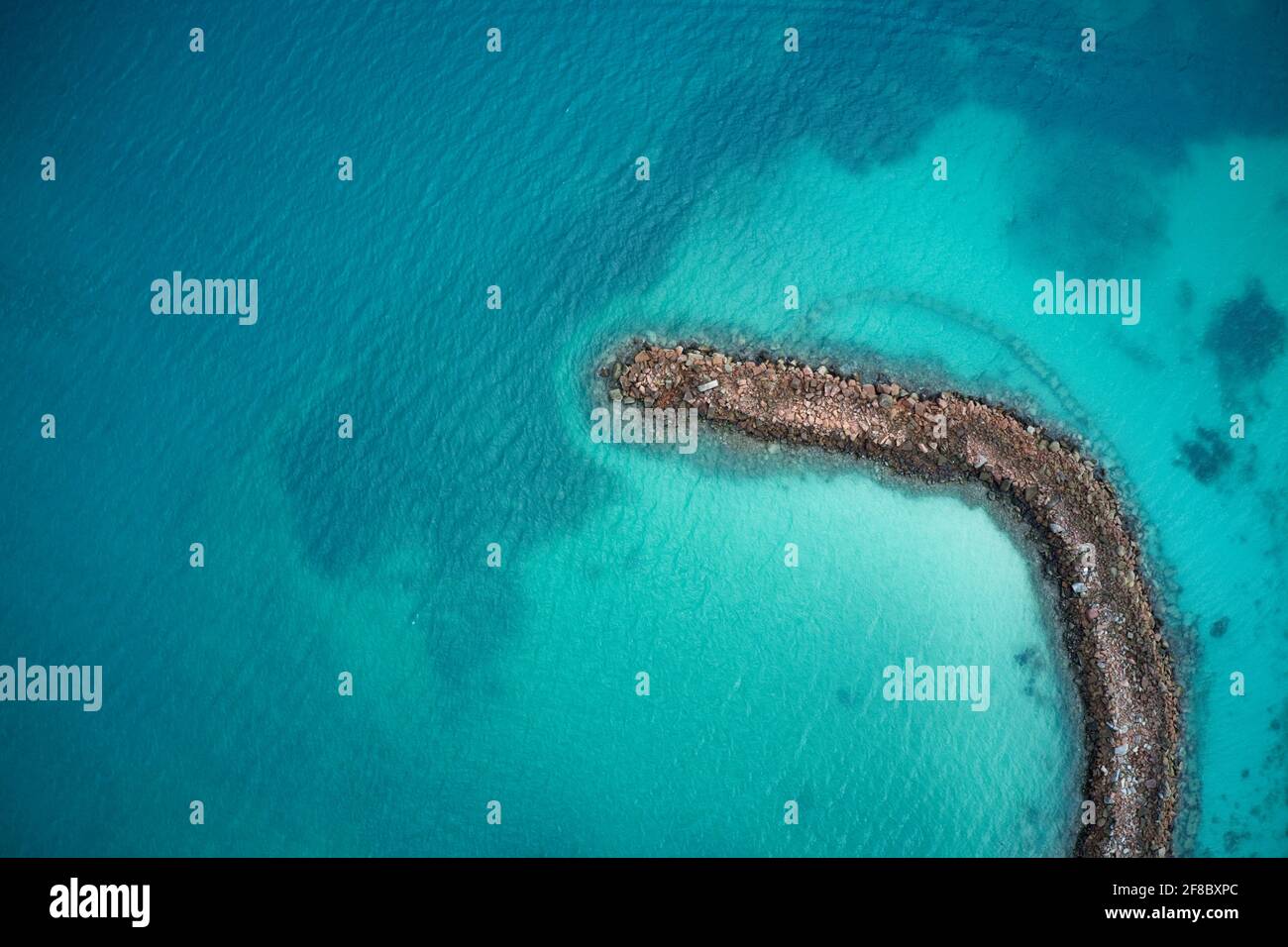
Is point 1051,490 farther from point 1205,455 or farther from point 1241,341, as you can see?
point 1241,341

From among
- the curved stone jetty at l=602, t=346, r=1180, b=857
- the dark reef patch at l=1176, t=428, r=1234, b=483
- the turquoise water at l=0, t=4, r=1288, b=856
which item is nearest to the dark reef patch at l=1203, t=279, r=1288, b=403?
the turquoise water at l=0, t=4, r=1288, b=856

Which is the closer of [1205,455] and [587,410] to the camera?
[587,410]

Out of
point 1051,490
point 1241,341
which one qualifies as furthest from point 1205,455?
point 1051,490

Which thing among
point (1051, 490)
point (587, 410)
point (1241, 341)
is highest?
point (1241, 341)

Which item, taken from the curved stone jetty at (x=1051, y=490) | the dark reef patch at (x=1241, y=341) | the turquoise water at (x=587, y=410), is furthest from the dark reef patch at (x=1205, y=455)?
the curved stone jetty at (x=1051, y=490)

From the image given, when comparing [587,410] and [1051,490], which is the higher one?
[587,410]
